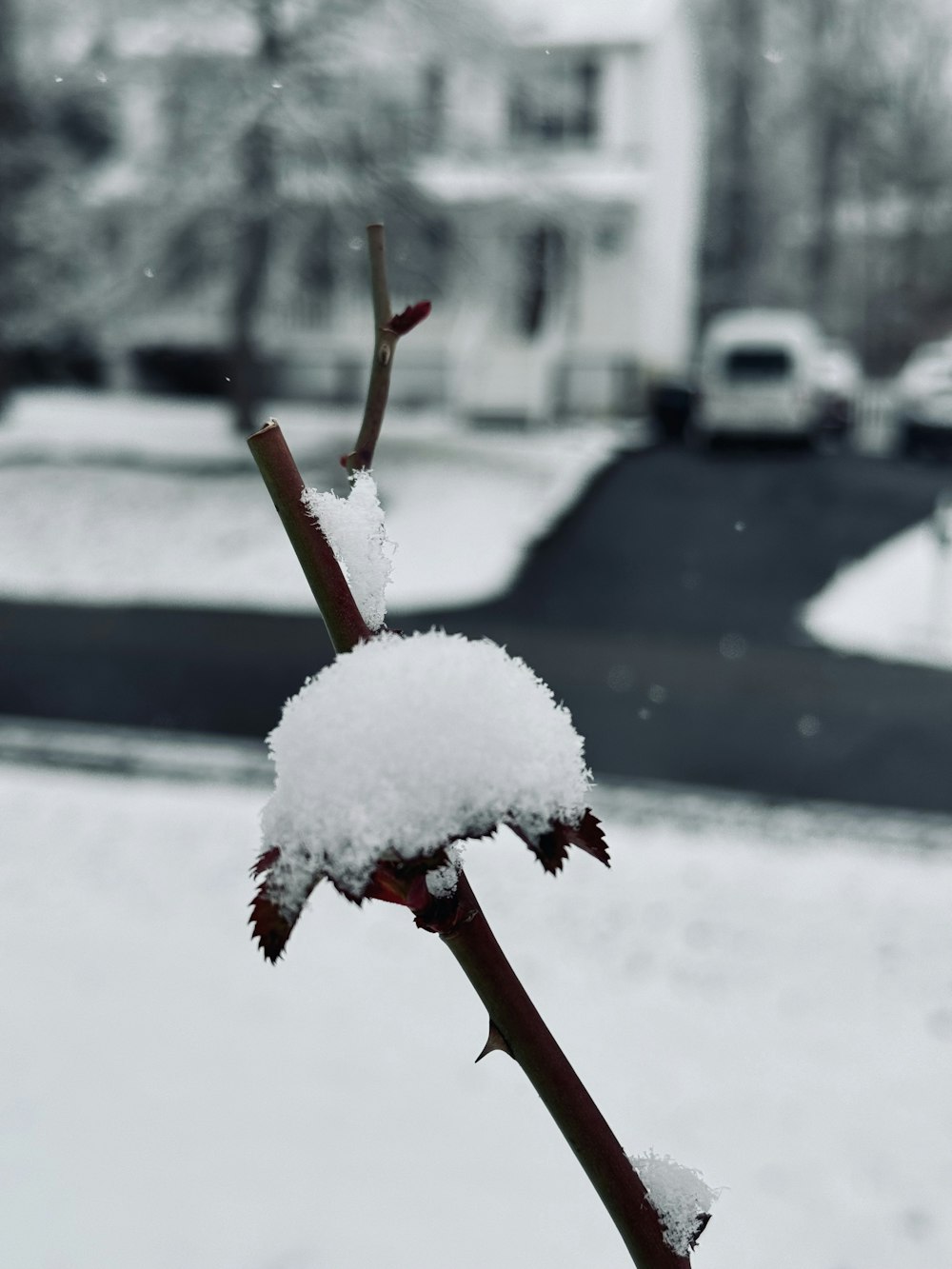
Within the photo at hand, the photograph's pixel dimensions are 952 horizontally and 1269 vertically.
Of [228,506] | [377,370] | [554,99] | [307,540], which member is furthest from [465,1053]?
[554,99]

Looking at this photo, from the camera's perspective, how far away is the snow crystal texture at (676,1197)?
925mm

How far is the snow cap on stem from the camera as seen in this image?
0.67m

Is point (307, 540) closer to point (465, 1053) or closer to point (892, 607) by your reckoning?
point (465, 1053)

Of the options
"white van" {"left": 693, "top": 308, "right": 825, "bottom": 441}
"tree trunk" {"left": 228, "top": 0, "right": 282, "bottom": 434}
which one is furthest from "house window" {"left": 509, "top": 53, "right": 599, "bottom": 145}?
"white van" {"left": 693, "top": 308, "right": 825, "bottom": 441}

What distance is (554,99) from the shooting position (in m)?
16.3

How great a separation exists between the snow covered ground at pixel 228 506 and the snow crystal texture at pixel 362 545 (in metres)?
8.87

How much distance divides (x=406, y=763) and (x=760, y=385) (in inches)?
767

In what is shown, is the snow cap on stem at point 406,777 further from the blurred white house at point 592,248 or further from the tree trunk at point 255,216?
the blurred white house at point 592,248

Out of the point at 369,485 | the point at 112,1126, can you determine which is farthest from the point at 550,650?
the point at 369,485

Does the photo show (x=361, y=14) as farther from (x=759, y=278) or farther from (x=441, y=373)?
(x=759, y=278)

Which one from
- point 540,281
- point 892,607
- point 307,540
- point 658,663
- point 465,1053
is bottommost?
point 892,607

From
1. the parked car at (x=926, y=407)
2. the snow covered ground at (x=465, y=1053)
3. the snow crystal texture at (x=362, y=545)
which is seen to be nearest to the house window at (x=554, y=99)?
the parked car at (x=926, y=407)

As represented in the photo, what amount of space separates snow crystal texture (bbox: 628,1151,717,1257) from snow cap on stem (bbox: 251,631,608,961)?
35 cm

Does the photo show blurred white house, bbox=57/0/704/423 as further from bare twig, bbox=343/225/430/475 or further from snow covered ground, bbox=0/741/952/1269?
bare twig, bbox=343/225/430/475
